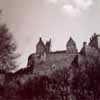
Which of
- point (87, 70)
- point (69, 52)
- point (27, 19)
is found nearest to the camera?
point (87, 70)

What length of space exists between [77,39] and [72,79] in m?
1.08

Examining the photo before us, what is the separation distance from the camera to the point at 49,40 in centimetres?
350

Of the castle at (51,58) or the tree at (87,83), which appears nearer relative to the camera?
the tree at (87,83)

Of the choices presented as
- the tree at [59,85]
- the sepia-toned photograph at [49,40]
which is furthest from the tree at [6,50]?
the tree at [59,85]

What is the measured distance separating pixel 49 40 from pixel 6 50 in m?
1.06

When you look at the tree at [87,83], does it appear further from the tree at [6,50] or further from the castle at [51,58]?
the tree at [6,50]

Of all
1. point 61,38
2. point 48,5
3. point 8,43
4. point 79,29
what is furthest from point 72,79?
point 48,5

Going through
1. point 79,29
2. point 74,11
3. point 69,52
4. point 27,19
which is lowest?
point 69,52

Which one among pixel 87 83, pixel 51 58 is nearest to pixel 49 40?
pixel 51 58

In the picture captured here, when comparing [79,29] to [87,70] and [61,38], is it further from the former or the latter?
[87,70]

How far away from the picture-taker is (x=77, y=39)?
11.8 ft

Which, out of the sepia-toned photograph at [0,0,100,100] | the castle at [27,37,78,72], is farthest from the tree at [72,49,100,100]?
the castle at [27,37,78,72]

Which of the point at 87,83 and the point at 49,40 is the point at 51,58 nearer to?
the point at 49,40

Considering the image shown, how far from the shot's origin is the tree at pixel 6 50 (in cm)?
309
